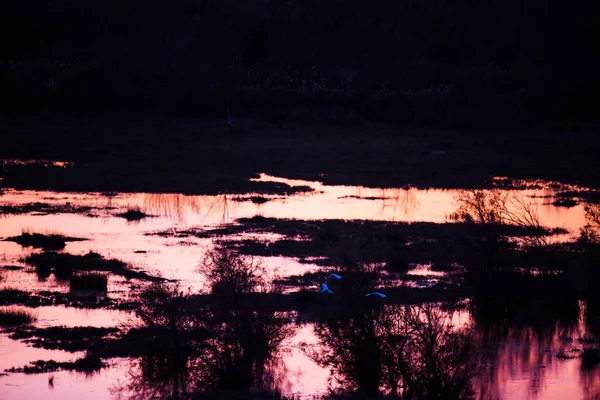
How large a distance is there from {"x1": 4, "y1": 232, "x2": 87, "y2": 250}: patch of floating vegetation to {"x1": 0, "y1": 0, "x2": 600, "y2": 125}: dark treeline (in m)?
35.2

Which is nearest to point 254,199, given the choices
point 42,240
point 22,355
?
point 42,240

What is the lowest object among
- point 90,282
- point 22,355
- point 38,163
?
point 22,355

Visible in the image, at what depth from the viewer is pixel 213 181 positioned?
42688mm

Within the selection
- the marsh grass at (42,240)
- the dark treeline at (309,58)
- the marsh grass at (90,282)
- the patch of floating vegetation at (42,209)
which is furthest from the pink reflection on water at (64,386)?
the dark treeline at (309,58)

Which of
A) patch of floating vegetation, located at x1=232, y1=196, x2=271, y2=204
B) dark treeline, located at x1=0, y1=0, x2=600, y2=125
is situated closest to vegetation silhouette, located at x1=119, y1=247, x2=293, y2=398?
patch of floating vegetation, located at x1=232, y1=196, x2=271, y2=204

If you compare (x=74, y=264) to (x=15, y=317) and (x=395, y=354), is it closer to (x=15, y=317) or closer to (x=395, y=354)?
(x=15, y=317)

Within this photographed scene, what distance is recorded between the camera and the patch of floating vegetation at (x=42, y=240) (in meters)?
27.6

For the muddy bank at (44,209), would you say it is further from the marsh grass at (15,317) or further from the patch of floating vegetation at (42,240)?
the marsh grass at (15,317)

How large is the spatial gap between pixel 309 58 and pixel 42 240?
194ft

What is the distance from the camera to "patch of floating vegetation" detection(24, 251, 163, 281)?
24.4 m

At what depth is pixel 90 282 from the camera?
23078mm

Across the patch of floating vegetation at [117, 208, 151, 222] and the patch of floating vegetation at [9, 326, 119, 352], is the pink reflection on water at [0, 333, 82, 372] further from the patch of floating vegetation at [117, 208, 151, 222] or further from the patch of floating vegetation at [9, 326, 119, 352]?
the patch of floating vegetation at [117, 208, 151, 222]

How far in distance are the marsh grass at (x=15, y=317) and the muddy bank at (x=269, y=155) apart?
19.7 m

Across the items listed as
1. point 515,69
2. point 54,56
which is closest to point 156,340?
point 515,69
